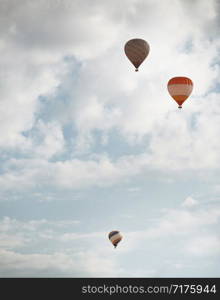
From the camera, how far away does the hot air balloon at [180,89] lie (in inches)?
2704

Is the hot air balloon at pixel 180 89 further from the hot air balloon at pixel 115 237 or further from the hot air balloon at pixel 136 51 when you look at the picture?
the hot air balloon at pixel 115 237

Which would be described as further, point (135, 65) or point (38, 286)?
point (135, 65)

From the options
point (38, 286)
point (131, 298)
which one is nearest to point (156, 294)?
point (131, 298)

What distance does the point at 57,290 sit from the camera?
5741 cm

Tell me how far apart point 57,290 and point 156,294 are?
14.9 meters

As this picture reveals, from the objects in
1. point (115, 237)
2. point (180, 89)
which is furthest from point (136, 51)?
point (115, 237)

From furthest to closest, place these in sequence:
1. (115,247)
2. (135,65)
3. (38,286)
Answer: (115,247) → (135,65) → (38,286)

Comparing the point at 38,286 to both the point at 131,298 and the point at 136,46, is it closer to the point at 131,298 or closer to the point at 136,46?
the point at 131,298

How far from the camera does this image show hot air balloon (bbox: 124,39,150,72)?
2675 inches

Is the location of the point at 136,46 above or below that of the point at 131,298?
above

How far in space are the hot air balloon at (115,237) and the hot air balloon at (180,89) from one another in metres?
32.2

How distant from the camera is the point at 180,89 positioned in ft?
226

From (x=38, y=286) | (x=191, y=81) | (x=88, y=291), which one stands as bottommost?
(x=88, y=291)

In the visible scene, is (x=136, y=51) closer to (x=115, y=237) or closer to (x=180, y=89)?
(x=180, y=89)
